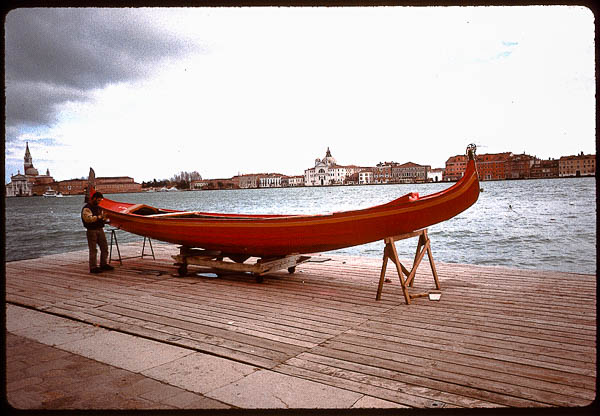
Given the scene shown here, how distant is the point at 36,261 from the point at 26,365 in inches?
252

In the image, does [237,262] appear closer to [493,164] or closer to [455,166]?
[455,166]

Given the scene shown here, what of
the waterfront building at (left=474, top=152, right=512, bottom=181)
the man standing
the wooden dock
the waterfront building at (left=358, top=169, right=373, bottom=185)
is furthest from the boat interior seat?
the waterfront building at (left=358, top=169, right=373, bottom=185)

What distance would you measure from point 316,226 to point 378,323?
2.12 meters

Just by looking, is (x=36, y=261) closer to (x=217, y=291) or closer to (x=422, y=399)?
(x=217, y=291)

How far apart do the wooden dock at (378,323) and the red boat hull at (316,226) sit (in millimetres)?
539

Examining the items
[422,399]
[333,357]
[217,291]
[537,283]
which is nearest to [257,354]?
[333,357]

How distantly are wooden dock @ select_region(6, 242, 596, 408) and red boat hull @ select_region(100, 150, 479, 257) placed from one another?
0.54m

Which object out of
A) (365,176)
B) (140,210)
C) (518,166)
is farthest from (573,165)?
(140,210)

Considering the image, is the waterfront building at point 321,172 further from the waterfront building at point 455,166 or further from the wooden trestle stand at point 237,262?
the wooden trestle stand at point 237,262

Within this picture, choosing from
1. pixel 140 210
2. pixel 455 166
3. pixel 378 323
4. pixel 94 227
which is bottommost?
pixel 378 323

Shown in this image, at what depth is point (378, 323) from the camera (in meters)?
4.52

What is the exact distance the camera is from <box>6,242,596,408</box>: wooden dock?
311cm

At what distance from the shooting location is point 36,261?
9.16 meters

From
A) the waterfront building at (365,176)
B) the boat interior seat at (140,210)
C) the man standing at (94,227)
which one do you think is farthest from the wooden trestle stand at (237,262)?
the waterfront building at (365,176)
